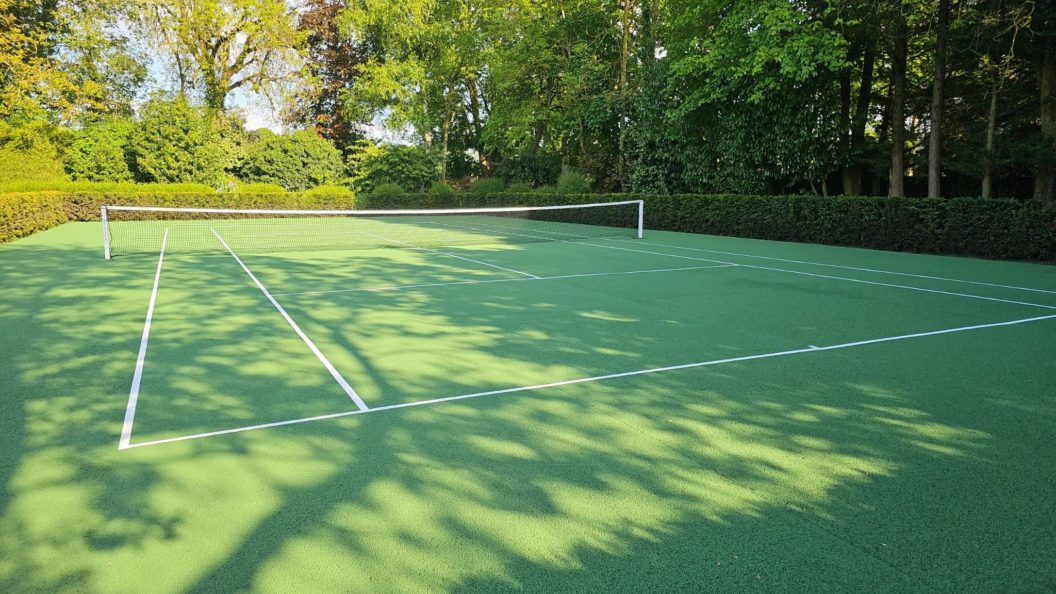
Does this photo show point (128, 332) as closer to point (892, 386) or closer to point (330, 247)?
point (892, 386)

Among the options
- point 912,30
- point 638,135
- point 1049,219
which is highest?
point 912,30

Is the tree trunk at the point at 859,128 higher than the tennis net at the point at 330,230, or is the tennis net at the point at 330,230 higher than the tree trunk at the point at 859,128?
the tree trunk at the point at 859,128

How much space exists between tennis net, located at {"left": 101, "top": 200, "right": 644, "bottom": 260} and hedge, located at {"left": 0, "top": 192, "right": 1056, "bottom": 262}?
101 cm

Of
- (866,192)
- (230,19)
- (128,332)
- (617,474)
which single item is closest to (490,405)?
(617,474)

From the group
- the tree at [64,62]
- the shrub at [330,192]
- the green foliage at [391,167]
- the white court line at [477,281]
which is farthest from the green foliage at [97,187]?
the white court line at [477,281]

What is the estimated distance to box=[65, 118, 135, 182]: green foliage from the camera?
1316 inches

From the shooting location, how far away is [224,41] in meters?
38.4

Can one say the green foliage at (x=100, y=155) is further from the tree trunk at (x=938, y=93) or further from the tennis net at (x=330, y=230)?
the tree trunk at (x=938, y=93)

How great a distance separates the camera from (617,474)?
12.5ft

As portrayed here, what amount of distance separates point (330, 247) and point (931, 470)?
15743mm

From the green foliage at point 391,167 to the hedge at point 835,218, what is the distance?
14252mm

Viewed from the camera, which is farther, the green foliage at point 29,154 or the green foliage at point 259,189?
the green foliage at point 259,189

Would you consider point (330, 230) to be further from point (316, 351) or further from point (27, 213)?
point (316, 351)

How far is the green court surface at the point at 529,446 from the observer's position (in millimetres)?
2926
